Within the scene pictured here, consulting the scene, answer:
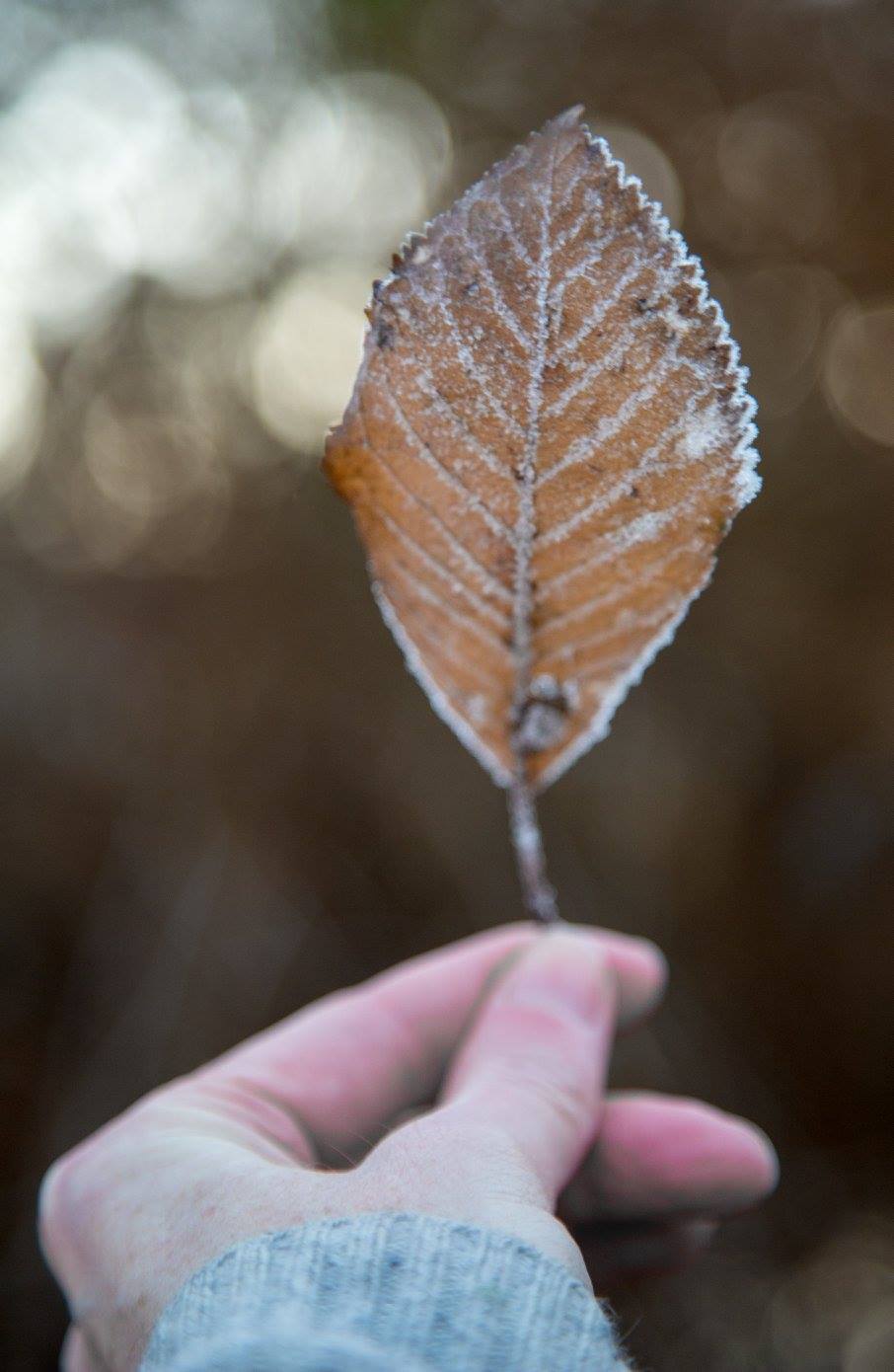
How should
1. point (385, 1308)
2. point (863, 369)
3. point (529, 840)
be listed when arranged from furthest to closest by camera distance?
point (863, 369) < point (529, 840) < point (385, 1308)

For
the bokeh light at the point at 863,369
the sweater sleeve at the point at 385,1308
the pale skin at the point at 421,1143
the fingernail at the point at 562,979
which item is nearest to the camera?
the sweater sleeve at the point at 385,1308

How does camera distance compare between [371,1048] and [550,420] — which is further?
[371,1048]

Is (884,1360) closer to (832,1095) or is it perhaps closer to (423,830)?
(832,1095)

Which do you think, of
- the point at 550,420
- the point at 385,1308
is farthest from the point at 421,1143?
the point at 550,420

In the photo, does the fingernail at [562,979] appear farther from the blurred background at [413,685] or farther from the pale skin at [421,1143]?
the blurred background at [413,685]

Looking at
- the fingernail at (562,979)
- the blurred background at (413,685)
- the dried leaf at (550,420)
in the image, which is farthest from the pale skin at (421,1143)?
the blurred background at (413,685)

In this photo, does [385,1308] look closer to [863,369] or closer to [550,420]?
[550,420]
